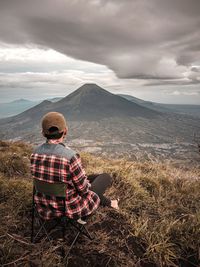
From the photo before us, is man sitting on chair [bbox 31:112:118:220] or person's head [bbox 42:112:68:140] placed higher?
person's head [bbox 42:112:68:140]

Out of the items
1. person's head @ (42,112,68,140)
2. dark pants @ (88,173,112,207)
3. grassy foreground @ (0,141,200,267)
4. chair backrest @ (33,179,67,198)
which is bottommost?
grassy foreground @ (0,141,200,267)

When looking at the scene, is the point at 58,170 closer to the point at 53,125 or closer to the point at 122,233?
the point at 53,125

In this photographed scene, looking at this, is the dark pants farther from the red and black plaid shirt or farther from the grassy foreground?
the red and black plaid shirt

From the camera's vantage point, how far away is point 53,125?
3.35m

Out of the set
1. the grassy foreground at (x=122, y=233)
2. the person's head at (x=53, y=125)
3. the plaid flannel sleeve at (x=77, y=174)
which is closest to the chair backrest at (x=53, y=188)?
the plaid flannel sleeve at (x=77, y=174)

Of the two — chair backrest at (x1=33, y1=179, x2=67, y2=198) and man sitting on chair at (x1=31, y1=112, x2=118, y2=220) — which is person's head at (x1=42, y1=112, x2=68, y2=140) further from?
chair backrest at (x1=33, y1=179, x2=67, y2=198)

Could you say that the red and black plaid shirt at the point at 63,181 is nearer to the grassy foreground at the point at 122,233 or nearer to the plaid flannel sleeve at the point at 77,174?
the plaid flannel sleeve at the point at 77,174

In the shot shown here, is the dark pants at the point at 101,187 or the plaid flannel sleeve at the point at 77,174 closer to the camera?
the plaid flannel sleeve at the point at 77,174

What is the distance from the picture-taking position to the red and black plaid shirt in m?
3.37

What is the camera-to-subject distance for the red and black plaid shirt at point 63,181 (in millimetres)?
3367

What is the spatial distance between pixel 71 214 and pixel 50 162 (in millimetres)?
995

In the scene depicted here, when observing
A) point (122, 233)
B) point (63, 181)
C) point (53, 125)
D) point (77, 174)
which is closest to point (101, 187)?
point (122, 233)

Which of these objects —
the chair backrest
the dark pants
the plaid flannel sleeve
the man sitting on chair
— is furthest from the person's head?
the dark pants

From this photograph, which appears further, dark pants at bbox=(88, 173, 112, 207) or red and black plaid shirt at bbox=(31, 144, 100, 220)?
dark pants at bbox=(88, 173, 112, 207)
